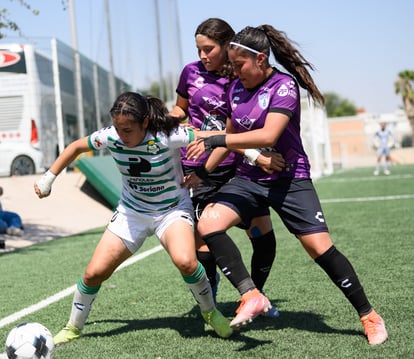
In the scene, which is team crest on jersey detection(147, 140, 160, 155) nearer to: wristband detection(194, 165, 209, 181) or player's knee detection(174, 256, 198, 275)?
wristband detection(194, 165, 209, 181)

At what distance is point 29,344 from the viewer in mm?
4332

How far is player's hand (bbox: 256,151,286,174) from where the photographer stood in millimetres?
4738

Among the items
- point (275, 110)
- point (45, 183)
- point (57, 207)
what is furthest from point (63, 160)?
Answer: point (57, 207)

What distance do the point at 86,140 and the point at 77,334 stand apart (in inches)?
54.0

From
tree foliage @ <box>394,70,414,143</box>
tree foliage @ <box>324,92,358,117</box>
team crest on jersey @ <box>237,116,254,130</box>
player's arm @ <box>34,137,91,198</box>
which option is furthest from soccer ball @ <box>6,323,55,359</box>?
tree foliage @ <box>324,92,358,117</box>

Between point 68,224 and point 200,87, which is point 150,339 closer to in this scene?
point 200,87

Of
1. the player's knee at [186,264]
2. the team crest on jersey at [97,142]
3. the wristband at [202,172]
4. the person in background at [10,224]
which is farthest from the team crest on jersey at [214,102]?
the person in background at [10,224]

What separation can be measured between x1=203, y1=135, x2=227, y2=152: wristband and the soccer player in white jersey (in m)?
0.31

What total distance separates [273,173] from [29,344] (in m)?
1.88

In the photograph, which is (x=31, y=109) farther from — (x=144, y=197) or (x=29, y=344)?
(x=29, y=344)

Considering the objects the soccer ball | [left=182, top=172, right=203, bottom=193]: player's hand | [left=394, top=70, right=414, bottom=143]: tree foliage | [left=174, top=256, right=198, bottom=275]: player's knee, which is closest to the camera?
the soccer ball

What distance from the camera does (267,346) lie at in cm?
460

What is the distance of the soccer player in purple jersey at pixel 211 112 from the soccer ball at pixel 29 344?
1.44 m

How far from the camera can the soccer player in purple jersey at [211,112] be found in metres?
5.15
